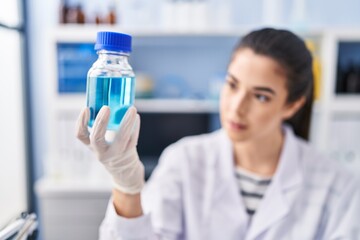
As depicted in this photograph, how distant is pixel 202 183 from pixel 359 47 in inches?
64.3

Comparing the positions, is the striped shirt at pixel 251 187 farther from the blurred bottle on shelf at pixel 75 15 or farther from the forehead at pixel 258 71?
the blurred bottle on shelf at pixel 75 15

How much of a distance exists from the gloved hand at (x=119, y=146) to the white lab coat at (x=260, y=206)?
272 mm

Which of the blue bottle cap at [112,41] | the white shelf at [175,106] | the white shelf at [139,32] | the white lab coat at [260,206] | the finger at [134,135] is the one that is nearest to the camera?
the blue bottle cap at [112,41]

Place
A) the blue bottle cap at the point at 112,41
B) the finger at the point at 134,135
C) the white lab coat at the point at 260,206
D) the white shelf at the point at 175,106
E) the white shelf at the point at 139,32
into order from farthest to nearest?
the white shelf at the point at 175,106
the white shelf at the point at 139,32
the white lab coat at the point at 260,206
the finger at the point at 134,135
the blue bottle cap at the point at 112,41

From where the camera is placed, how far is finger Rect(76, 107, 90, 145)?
539 millimetres

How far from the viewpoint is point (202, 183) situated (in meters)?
1.04

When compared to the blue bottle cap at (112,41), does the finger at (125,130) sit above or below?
below

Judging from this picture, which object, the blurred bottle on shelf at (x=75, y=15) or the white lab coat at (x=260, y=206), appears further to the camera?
the blurred bottle on shelf at (x=75, y=15)

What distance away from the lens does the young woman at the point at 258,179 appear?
939 mm

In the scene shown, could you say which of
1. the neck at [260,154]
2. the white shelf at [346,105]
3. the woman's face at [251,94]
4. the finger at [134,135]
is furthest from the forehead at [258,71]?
the white shelf at [346,105]

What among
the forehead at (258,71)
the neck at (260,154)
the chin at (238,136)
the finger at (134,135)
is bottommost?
the neck at (260,154)

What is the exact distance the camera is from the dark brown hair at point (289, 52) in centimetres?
96

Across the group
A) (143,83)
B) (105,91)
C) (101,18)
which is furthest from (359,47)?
(105,91)

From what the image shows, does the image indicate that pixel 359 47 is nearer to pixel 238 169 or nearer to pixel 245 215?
pixel 238 169
